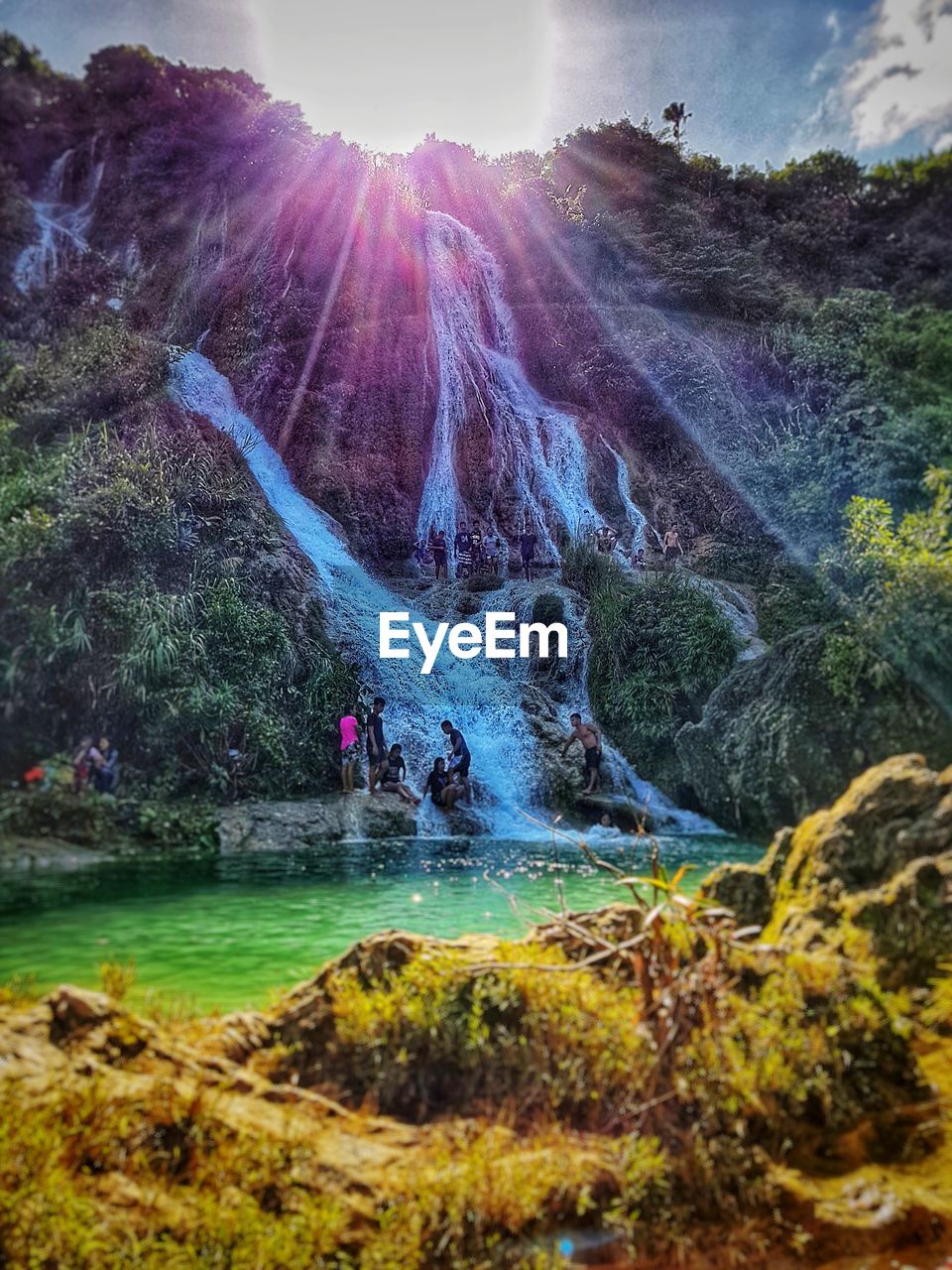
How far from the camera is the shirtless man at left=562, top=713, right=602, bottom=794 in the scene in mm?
6336

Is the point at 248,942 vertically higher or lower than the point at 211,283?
lower

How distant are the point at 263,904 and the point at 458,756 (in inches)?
76.0

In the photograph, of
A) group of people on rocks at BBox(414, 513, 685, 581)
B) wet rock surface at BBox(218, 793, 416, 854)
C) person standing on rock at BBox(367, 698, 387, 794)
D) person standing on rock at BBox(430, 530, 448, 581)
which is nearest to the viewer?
wet rock surface at BBox(218, 793, 416, 854)

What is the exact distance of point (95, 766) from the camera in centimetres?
529

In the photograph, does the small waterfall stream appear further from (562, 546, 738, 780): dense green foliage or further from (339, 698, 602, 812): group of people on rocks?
(562, 546, 738, 780): dense green foliage

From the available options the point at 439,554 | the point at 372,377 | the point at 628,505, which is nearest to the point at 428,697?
the point at 439,554

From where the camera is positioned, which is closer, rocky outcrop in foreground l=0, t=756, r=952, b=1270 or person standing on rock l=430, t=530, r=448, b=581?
rocky outcrop in foreground l=0, t=756, r=952, b=1270

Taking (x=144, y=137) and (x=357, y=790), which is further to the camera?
(x=144, y=137)

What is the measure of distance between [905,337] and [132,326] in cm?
594

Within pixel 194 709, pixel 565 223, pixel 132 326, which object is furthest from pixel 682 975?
pixel 565 223

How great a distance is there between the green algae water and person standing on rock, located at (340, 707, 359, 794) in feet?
1.73

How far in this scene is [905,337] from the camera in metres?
6.69

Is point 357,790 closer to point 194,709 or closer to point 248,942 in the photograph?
point 194,709

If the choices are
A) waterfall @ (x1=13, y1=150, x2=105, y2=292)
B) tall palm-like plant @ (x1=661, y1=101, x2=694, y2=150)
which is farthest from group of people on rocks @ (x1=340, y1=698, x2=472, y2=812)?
tall palm-like plant @ (x1=661, y1=101, x2=694, y2=150)
